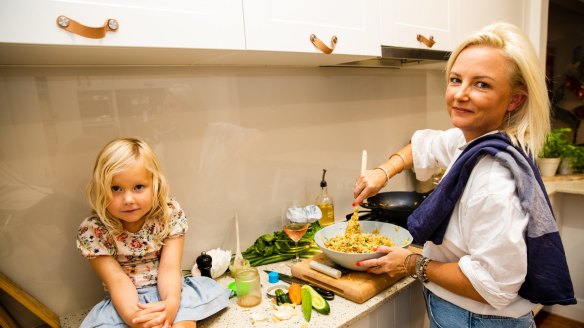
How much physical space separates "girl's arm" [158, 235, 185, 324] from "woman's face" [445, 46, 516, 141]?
2.93 ft

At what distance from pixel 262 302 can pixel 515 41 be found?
3.35 feet

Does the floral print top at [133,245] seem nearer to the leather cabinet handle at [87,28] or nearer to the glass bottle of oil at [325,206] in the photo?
the leather cabinet handle at [87,28]

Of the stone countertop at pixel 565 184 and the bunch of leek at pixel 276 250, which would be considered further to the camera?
the stone countertop at pixel 565 184

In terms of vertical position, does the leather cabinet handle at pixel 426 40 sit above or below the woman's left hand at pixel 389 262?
above

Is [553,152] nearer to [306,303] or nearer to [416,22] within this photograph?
[416,22]

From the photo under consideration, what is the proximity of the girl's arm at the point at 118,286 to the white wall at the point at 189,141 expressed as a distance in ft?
0.74

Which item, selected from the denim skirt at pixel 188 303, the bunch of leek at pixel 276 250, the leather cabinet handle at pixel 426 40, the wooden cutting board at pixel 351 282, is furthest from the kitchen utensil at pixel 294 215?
the leather cabinet handle at pixel 426 40

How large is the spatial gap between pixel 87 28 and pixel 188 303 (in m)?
0.76

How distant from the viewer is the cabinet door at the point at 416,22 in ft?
4.52

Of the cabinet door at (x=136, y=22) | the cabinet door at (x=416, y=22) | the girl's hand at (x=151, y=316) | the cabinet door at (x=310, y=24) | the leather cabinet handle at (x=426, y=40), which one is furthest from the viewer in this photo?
the leather cabinet handle at (x=426, y=40)

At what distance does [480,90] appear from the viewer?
902 mm

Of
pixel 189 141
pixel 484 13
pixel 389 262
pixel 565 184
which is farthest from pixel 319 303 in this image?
pixel 565 184

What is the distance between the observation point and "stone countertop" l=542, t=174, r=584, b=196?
212cm

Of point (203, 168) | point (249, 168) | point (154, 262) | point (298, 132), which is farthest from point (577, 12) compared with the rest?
point (154, 262)
